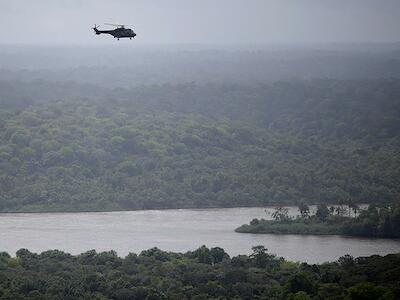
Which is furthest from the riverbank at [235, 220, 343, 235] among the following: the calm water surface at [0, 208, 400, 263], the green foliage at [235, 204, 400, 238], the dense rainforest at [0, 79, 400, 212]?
the dense rainforest at [0, 79, 400, 212]

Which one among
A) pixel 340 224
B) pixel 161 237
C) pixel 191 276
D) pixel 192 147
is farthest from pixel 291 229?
pixel 192 147

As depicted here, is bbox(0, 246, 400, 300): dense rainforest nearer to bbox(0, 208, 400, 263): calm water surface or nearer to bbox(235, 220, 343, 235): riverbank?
bbox(0, 208, 400, 263): calm water surface

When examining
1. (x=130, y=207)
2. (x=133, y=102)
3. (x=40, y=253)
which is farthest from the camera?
(x=133, y=102)

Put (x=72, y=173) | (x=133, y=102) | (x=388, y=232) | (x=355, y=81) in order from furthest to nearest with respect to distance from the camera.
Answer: (x=355, y=81), (x=133, y=102), (x=72, y=173), (x=388, y=232)

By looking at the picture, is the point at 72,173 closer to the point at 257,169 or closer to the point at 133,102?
the point at 257,169

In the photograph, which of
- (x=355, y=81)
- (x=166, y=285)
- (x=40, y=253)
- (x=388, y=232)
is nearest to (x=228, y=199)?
(x=388, y=232)
